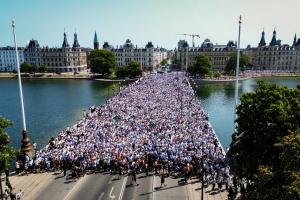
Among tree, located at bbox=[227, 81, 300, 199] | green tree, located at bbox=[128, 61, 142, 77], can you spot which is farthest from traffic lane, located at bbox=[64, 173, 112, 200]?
green tree, located at bbox=[128, 61, 142, 77]

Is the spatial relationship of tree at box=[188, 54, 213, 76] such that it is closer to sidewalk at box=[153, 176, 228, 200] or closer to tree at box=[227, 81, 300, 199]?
sidewalk at box=[153, 176, 228, 200]

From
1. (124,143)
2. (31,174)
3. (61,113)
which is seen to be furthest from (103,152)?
(61,113)

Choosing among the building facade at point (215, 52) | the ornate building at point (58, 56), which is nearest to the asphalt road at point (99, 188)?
the ornate building at point (58, 56)

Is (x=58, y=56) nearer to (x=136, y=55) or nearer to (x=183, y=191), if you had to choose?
(x=136, y=55)

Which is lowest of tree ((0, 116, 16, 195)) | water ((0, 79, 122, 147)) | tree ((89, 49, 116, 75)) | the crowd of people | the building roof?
water ((0, 79, 122, 147))

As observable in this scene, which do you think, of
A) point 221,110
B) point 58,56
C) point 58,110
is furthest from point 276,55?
point 58,110

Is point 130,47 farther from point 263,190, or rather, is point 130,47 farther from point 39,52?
point 263,190

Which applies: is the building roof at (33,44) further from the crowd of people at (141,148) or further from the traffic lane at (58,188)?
the traffic lane at (58,188)
